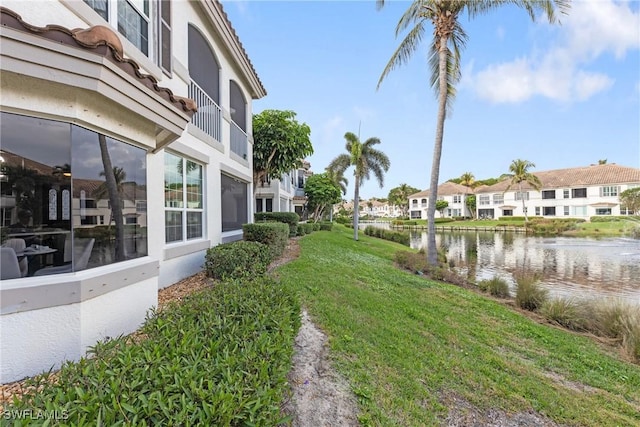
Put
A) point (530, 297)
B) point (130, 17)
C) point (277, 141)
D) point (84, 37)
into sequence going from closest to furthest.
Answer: point (84, 37) → point (130, 17) → point (530, 297) → point (277, 141)

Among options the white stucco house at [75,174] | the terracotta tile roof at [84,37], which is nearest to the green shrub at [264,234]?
the white stucco house at [75,174]

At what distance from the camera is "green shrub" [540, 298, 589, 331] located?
8750 mm

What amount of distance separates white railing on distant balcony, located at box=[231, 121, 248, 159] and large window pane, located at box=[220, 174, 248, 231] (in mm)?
1202

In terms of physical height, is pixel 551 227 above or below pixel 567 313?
above

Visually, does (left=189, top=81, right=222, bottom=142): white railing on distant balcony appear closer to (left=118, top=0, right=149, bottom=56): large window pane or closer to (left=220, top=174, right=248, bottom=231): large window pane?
(left=220, top=174, right=248, bottom=231): large window pane

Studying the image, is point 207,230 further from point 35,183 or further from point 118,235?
point 35,183

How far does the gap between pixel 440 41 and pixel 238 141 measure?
463 inches

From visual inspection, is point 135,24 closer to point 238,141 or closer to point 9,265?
point 9,265

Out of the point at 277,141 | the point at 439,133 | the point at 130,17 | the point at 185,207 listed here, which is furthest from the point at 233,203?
the point at 439,133

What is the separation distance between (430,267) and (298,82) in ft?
46.8

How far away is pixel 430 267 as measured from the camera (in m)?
15.2

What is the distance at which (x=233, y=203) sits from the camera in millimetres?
12242

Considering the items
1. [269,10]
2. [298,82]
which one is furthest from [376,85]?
[269,10]

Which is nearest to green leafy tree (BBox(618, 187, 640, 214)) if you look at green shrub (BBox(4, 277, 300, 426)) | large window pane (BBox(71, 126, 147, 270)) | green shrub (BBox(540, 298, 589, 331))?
green shrub (BBox(540, 298, 589, 331))
